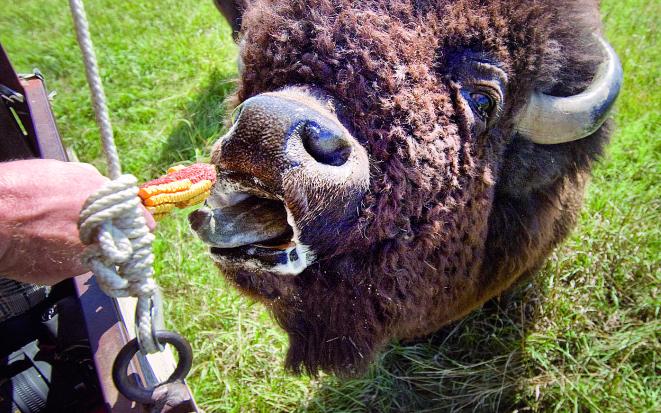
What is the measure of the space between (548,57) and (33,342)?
3020 mm

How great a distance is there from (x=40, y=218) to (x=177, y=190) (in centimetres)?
44

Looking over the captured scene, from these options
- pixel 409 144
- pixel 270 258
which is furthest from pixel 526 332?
pixel 270 258

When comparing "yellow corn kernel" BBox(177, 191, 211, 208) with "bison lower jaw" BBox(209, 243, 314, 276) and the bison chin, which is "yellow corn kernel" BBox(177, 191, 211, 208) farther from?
the bison chin

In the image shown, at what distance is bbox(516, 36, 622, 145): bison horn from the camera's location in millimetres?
1955

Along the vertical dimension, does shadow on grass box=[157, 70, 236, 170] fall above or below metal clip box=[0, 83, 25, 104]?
below

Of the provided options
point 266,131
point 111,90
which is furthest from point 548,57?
point 111,90

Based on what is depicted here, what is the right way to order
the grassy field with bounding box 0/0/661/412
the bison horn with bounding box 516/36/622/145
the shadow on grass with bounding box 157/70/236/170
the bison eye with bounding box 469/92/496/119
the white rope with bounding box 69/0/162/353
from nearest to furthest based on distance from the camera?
the white rope with bounding box 69/0/162/353 < the bison eye with bounding box 469/92/496/119 < the bison horn with bounding box 516/36/622/145 < the grassy field with bounding box 0/0/661/412 < the shadow on grass with bounding box 157/70/236/170

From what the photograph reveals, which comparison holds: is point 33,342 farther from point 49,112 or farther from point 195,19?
point 195,19

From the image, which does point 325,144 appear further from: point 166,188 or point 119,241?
point 119,241

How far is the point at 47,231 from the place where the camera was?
1492mm

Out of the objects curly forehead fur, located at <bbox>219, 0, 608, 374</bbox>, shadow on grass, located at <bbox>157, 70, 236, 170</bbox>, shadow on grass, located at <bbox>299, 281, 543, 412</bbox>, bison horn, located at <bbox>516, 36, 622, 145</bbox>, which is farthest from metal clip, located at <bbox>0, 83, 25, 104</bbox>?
bison horn, located at <bbox>516, 36, 622, 145</bbox>

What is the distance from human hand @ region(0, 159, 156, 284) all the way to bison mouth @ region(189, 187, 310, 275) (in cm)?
26

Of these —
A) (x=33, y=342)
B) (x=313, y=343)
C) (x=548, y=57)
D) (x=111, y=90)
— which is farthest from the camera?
(x=111, y=90)

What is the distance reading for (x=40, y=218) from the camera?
1.48m
